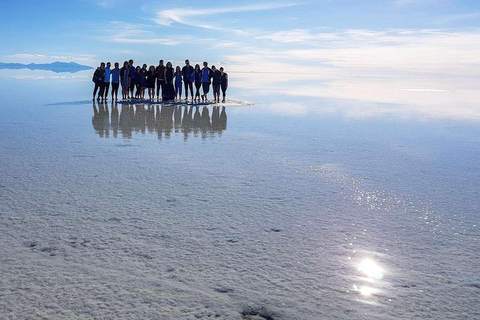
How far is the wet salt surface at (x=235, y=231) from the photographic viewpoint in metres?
3.65

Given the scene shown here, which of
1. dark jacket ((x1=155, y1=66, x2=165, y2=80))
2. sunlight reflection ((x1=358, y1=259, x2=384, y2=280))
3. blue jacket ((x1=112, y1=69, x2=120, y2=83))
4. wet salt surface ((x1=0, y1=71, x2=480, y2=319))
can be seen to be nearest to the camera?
wet salt surface ((x1=0, y1=71, x2=480, y2=319))

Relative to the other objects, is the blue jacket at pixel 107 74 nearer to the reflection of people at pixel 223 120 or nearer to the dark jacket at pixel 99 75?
the dark jacket at pixel 99 75

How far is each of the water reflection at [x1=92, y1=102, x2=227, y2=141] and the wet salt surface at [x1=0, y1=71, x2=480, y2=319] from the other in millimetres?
1675

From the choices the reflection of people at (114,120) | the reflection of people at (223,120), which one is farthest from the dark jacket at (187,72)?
the reflection of people at (114,120)

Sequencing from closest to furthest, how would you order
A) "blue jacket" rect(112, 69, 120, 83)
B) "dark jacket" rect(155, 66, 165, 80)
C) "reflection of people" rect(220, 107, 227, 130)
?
"reflection of people" rect(220, 107, 227, 130) < "blue jacket" rect(112, 69, 120, 83) < "dark jacket" rect(155, 66, 165, 80)

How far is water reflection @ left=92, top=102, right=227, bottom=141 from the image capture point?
12389 mm

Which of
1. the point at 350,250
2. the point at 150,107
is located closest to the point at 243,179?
the point at 350,250

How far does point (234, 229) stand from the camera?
5125 mm

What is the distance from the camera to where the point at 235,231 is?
199 inches

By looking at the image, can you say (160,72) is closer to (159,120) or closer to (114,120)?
(159,120)

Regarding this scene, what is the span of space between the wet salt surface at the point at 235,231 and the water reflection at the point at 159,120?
167cm

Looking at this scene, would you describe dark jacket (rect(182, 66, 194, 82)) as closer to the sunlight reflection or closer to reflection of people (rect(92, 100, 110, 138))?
reflection of people (rect(92, 100, 110, 138))

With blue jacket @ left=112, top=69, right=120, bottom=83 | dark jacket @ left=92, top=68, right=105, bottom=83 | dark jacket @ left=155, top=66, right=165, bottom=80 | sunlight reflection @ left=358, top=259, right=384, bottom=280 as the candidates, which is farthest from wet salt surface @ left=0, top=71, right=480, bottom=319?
dark jacket @ left=155, top=66, right=165, bottom=80

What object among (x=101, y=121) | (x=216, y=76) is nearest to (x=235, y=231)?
(x=101, y=121)
